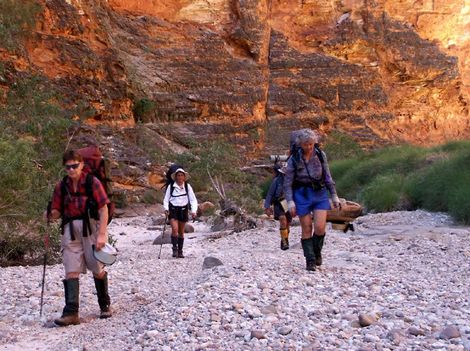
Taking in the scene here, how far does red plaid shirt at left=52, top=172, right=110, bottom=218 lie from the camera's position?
5.86 metres

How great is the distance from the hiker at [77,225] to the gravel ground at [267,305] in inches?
12.9

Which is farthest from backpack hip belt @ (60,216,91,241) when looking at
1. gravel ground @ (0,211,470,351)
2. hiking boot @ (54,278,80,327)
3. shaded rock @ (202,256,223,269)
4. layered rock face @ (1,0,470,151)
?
layered rock face @ (1,0,470,151)

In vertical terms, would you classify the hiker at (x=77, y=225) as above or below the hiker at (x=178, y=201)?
above

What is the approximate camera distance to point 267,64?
1678 inches

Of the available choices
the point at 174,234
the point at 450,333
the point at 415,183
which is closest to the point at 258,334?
the point at 450,333

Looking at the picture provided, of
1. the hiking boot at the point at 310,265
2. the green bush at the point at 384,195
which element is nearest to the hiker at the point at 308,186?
the hiking boot at the point at 310,265

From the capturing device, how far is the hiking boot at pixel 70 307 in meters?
5.79

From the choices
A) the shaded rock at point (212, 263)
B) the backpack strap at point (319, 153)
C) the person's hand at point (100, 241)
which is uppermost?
the backpack strap at point (319, 153)

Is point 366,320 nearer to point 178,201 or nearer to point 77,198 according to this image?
point 77,198

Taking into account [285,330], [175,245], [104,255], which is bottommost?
[175,245]

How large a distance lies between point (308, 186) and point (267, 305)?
2138 millimetres

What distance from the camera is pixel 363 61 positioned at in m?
44.9

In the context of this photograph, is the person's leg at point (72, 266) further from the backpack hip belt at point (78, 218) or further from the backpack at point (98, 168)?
the backpack at point (98, 168)

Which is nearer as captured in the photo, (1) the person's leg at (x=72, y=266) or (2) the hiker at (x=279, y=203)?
(1) the person's leg at (x=72, y=266)
